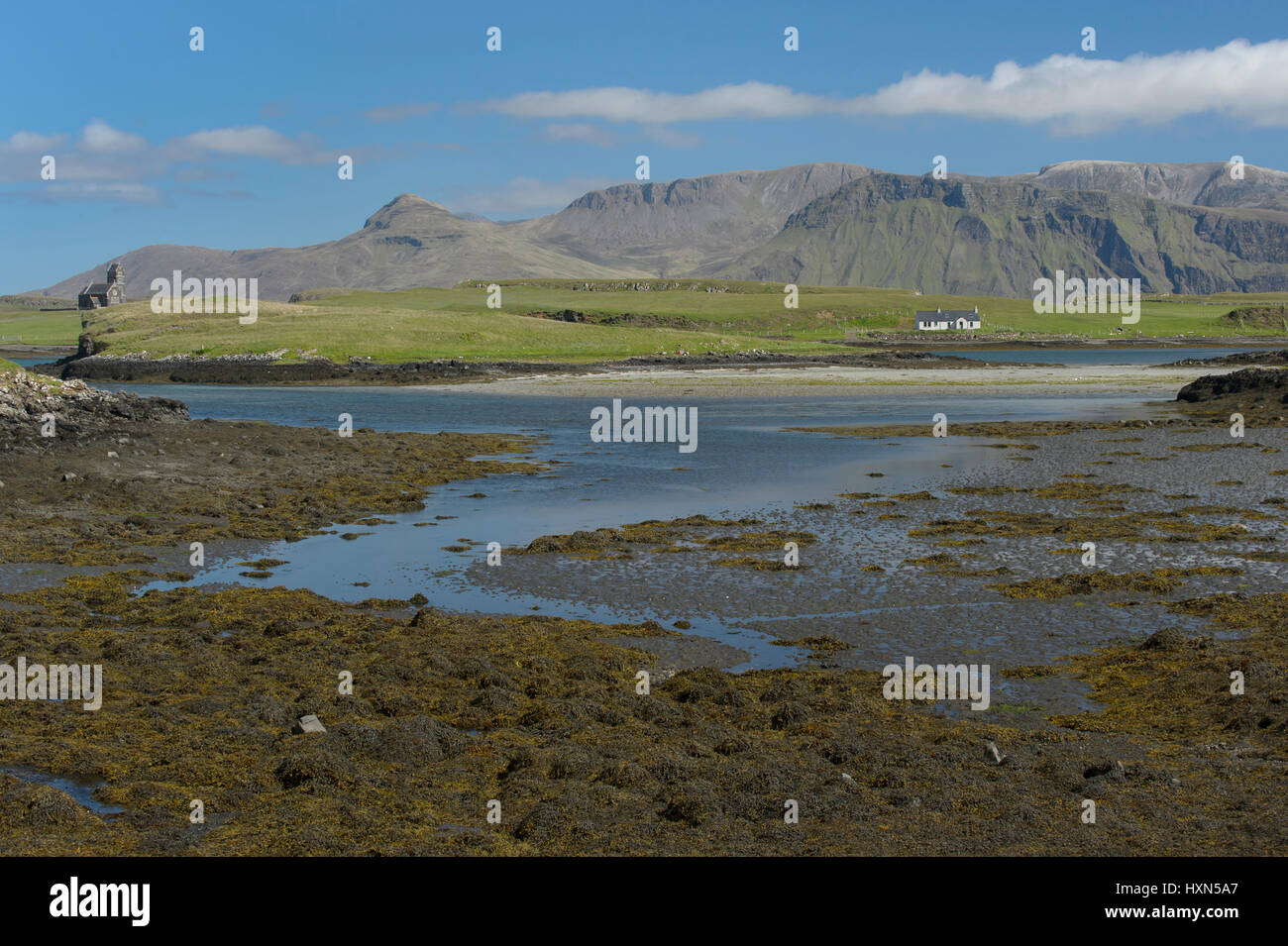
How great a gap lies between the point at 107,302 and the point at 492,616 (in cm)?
20345

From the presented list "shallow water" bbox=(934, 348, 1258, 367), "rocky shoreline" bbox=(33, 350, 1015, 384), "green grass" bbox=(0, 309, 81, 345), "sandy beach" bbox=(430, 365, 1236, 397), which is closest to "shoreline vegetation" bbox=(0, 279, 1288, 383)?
"rocky shoreline" bbox=(33, 350, 1015, 384)

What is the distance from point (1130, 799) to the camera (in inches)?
411

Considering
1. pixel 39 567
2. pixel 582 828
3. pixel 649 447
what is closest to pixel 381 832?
pixel 582 828

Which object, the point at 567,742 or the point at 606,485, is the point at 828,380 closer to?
the point at 606,485

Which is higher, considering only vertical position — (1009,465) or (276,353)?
(276,353)

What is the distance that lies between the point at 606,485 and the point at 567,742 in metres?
23.7

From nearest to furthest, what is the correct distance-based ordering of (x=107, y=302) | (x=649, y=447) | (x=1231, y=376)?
(x=649, y=447) < (x=1231, y=376) < (x=107, y=302)

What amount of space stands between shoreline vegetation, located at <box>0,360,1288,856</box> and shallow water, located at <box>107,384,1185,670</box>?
180 centimetres

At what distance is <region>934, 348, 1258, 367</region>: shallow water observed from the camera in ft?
439

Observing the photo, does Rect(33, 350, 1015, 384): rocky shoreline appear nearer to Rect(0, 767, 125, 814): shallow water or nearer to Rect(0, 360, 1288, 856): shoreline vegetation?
Rect(0, 360, 1288, 856): shoreline vegetation

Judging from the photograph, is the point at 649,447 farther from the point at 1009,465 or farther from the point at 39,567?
the point at 39,567

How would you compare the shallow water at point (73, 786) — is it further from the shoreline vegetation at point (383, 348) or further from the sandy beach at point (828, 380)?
the shoreline vegetation at point (383, 348)

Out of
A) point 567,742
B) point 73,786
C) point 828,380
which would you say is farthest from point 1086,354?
point 73,786

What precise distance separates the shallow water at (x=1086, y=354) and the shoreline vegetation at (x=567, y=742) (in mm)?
119640
